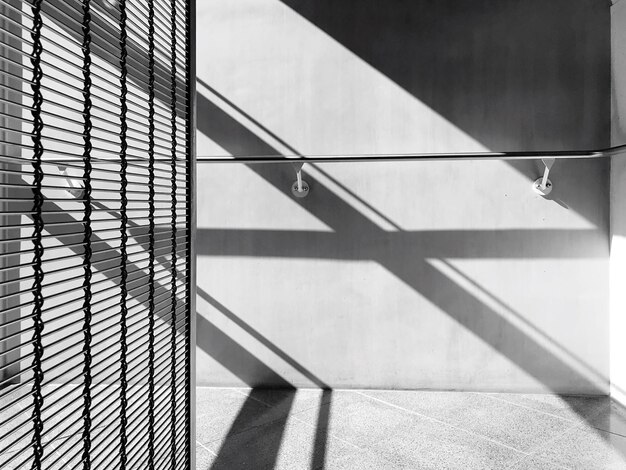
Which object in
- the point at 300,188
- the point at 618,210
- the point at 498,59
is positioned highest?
the point at 498,59

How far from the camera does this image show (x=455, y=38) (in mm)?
2715

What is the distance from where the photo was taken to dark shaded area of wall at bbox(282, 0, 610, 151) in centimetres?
266

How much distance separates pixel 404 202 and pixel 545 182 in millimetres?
750

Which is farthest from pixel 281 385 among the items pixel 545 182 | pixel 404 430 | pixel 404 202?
pixel 545 182

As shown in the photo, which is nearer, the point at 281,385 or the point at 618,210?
the point at 618,210

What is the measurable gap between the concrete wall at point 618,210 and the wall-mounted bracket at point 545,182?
0.34 metres

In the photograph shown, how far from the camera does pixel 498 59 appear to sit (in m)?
2.70

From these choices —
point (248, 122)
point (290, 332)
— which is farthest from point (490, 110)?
point (290, 332)

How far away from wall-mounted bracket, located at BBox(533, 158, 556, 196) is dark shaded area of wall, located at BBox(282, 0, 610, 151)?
6.3 inches

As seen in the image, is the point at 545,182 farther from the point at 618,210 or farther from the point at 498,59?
the point at 498,59

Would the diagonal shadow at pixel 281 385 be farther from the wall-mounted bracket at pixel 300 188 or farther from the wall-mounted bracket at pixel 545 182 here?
the wall-mounted bracket at pixel 545 182

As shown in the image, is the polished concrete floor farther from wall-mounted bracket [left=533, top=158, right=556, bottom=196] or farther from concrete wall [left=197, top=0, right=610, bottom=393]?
wall-mounted bracket [left=533, top=158, right=556, bottom=196]

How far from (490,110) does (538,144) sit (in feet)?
1.05

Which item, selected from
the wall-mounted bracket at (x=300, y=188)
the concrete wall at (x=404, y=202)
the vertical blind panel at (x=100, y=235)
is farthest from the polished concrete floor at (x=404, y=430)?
the wall-mounted bracket at (x=300, y=188)
